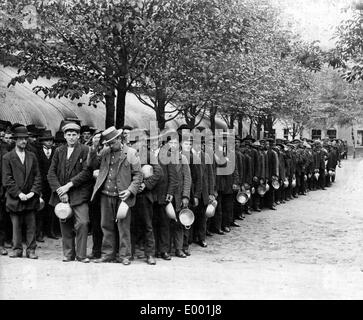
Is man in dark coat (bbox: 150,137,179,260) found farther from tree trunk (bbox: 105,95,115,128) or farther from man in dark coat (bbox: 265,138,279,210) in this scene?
man in dark coat (bbox: 265,138,279,210)

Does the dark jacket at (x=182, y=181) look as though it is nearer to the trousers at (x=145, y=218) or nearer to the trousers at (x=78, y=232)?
the trousers at (x=145, y=218)

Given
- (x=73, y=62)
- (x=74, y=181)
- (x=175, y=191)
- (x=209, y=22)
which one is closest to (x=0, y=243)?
(x=74, y=181)

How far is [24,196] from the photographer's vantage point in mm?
8148

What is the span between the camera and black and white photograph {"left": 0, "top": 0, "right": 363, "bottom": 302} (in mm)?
6852

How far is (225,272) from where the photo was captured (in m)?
7.35

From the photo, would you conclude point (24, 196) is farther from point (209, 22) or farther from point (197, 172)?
point (209, 22)

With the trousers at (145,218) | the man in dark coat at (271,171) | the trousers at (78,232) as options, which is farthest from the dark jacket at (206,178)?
the man in dark coat at (271,171)

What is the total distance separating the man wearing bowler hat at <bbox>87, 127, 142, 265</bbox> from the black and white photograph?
0.02m

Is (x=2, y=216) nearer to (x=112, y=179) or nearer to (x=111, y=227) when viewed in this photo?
(x=111, y=227)

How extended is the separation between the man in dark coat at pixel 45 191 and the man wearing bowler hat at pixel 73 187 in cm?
191

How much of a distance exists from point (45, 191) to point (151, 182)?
2660 millimetres

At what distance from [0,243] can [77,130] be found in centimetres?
220

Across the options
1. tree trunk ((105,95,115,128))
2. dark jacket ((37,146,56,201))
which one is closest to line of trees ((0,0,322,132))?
dark jacket ((37,146,56,201))
